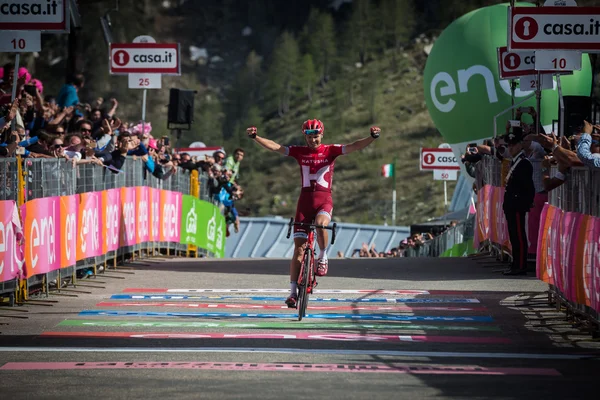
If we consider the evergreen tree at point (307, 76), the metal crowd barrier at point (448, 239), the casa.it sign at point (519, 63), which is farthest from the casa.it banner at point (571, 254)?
the evergreen tree at point (307, 76)

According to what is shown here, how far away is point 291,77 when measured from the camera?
→ 154 metres

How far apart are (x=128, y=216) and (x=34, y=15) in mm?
6440

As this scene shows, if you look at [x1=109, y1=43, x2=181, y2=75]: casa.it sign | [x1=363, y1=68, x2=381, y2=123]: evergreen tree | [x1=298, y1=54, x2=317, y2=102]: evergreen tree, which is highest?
[x1=298, y1=54, x2=317, y2=102]: evergreen tree

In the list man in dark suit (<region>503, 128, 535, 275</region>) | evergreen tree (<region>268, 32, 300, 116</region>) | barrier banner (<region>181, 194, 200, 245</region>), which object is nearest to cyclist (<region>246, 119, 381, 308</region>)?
man in dark suit (<region>503, 128, 535, 275</region>)

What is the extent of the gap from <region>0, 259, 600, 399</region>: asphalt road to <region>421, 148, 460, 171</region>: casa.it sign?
24814mm

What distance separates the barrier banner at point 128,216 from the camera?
21828 mm

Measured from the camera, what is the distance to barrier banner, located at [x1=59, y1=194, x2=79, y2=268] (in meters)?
17.2

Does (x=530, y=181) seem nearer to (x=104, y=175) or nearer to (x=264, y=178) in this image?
(x=104, y=175)

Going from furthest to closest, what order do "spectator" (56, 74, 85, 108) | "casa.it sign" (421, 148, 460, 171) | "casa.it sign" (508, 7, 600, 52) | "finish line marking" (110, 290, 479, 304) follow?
"casa.it sign" (421, 148, 460, 171) < "spectator" (56, 74, 85, 108) < "casa.it sign" (508, 7, 600, 52) < "finish line marking" (110, 290, 479, 304)

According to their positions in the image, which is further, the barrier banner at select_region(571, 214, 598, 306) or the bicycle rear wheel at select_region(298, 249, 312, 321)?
the bicycle rear wheel at select_region(298, 249, 312, 321)

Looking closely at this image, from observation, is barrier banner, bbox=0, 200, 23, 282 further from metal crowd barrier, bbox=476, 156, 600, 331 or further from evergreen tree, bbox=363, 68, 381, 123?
evergreen tree, bbox=363, 68, 381, 123

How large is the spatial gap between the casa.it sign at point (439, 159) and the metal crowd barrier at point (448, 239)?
597cm

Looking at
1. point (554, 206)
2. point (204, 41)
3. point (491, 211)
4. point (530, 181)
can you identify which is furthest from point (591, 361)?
point (204, 41)

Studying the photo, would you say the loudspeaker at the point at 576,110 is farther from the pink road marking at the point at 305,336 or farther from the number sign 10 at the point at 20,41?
the pink road marking at the point at 305,336
